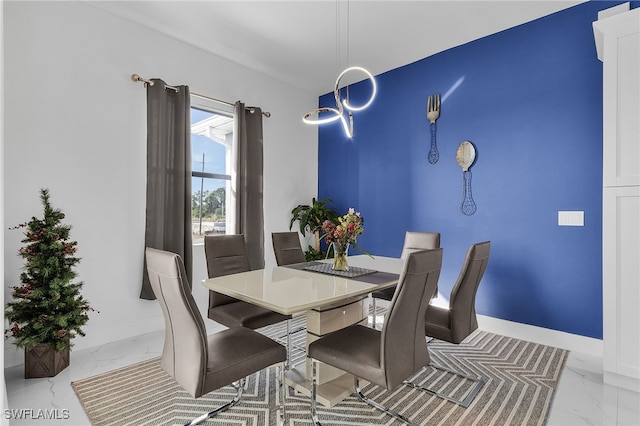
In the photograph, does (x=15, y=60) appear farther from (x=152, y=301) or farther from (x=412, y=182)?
(x=412, y=182)

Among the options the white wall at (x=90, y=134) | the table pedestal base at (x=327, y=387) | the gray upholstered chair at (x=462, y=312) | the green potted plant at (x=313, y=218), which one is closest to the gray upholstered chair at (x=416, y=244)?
the gray upholstered chair at (x=462, y=312)

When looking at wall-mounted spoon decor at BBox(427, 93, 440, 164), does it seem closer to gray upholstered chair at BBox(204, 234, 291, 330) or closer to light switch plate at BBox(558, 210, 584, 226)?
light switch plate at BBox(558, 210, 584, 226)

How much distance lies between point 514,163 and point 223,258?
287 cm

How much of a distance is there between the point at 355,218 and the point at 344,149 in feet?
8.31

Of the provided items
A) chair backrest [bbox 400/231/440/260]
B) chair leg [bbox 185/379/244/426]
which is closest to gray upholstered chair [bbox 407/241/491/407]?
chair backrest [bbox 400/231/440/260]

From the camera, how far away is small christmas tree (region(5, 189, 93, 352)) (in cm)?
235

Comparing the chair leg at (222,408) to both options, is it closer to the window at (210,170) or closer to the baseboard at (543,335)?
the window at (210,170)

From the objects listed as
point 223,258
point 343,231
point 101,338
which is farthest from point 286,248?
point 101,338

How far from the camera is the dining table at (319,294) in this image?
1838mm

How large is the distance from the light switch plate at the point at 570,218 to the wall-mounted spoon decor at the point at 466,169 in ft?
2.51

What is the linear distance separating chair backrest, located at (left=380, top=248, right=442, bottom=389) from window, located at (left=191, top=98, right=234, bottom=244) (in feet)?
9.45

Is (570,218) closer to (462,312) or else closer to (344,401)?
(462,312)

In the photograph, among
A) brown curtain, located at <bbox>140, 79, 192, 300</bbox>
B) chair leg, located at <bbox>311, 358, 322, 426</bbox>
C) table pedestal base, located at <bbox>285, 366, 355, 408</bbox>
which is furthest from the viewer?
brown curtain, located at <bbox>140, 79, 192, 300</bbox>

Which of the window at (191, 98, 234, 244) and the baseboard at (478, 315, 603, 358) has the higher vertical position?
the window at (191, 98, 234, 244)
